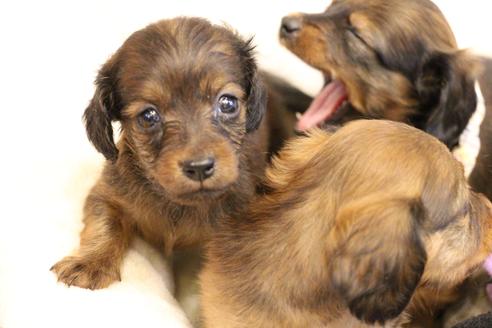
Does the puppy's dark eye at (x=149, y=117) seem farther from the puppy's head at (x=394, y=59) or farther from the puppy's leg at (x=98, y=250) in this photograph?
the puppy's head at (x=394, y=59)

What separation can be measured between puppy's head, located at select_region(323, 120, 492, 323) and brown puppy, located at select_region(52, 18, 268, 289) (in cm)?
45

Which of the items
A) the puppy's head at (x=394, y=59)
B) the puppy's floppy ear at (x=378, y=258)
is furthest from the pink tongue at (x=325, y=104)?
the puppy's floppy ear at (x=378, y=258)

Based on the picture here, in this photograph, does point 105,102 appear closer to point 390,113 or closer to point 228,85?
point 228,85

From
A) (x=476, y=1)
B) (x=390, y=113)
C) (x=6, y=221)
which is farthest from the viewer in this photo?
(x=476, y=1)

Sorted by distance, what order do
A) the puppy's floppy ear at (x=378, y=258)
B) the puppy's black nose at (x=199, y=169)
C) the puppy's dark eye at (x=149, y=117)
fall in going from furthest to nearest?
the puppy's dark eye at (x=149, y=117) → the puppy's black nose at (x=199, y=169) → the puppy's floppy ear at (x=378, y=258)

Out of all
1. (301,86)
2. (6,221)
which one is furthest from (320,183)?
(301,86)

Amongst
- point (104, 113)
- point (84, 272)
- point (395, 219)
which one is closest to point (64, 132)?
point (104, 113)

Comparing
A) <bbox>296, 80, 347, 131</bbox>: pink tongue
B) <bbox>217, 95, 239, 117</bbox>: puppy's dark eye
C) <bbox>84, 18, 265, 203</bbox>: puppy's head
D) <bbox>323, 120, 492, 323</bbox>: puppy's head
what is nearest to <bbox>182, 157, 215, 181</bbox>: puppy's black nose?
<bbox>84, 18, 265, 203</bbox>: puppy's head

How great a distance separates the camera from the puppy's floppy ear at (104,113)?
2055 mm

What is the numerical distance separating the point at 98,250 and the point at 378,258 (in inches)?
43.1

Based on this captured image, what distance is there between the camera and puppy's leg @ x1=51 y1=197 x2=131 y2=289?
2.06 metres

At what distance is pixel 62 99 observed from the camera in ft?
9.15

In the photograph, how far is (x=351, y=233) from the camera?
143 centimetres

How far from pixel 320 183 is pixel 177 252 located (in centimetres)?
110
